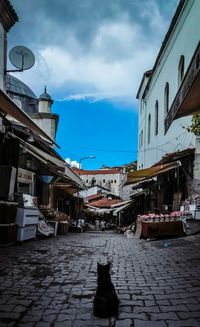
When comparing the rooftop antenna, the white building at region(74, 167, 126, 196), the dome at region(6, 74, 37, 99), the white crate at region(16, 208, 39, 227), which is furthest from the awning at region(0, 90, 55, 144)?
the white building at region(74, 167, 126, 196)

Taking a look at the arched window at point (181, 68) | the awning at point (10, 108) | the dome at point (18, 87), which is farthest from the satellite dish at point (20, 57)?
the dome at point (18, 87)

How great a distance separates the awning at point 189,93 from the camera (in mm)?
4660

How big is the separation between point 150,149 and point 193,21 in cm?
1271

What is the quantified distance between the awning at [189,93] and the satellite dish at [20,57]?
27.9 ft

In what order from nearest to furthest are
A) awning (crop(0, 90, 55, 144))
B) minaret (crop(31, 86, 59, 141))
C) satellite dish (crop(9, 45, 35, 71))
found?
1. awning (crop(0, 90, 55, 144))
2. satellite dish (crop(9, 45, 35, 71))
3. minaret (crop(31, 86, 59, 141))

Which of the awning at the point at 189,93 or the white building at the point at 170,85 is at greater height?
the white building at the point at 170,85

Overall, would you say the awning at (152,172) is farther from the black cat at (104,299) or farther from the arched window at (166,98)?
the black cat at (104,299)

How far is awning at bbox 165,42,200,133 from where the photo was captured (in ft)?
15.3

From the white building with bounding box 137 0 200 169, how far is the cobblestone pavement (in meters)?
5.69

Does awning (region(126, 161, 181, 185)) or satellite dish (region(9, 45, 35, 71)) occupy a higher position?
satellite dish (region(9, 45, 35, 71))

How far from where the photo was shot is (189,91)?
5.23 metres

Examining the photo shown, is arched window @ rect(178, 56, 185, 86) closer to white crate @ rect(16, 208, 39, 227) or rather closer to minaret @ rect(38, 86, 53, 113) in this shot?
minaret @ rect(38, 86, 53, 113)

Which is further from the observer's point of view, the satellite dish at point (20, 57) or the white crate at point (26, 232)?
the satellite dish at point (20, 57)

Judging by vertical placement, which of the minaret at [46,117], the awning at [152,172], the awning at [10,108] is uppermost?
the minaret at [46,117]
